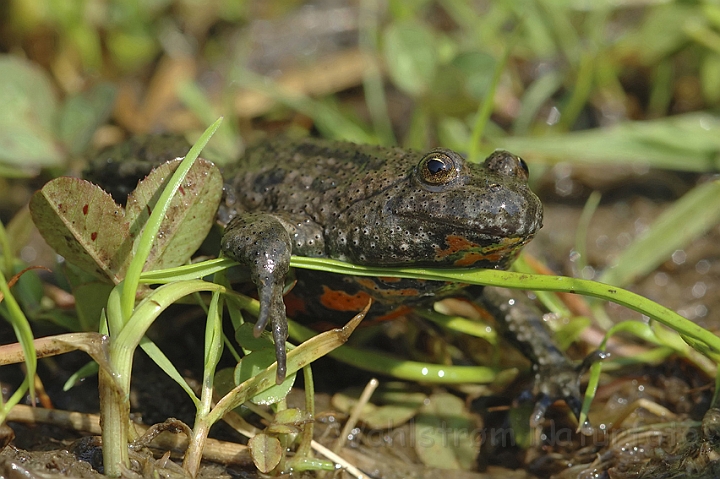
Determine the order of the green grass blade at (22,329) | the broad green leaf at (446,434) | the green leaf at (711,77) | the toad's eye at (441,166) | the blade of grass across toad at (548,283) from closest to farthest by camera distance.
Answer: the green grass blade at (22,329), the blade of grass across toad at (548,283), the toad's eye at (441,166), the broad green leaf at (446,434), the green leaf at (711,77)

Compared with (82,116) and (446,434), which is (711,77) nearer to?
(446,434)

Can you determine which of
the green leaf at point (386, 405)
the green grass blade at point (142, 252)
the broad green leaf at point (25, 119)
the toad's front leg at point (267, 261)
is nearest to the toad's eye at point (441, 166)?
the toad's front leg at point (267, 261)

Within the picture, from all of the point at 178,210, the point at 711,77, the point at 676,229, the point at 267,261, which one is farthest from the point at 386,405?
the point at 711,77

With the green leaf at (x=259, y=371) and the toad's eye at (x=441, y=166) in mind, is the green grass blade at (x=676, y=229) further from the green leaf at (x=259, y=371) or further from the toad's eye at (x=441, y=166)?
the green leaf at (x=259, y=371)

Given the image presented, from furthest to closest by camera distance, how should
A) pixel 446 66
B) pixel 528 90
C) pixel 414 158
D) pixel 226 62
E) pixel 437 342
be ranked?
pixel 226 62 < pixel 528 90 < pixel 446 66 < pixel 437 342 < pixel 414 158

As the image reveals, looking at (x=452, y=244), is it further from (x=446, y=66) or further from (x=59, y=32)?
(x=59, y=32)

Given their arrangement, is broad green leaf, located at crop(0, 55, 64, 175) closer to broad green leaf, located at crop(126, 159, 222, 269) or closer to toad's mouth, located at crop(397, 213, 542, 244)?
broad green leaf, located at crop(126, 159, 222, 269)

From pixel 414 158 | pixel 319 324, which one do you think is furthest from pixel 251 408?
pixel 414 158
